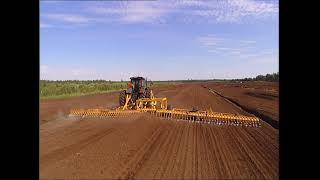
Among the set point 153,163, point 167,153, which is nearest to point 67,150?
point 167,153

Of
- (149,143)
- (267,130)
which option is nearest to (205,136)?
(149,143)

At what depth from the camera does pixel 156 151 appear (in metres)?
10.4

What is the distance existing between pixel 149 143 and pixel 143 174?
370 cm

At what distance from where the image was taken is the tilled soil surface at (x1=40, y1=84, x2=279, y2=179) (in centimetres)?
820

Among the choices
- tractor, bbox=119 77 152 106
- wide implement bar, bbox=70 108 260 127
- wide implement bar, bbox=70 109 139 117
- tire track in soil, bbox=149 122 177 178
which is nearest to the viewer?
tire track in soil, bbox=149 122 177 178

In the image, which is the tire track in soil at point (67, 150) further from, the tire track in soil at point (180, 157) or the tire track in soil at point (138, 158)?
the tire track in soil at point (180, 157)

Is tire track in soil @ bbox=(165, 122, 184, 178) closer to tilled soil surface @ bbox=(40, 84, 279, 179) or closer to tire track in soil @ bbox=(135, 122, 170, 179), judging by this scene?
tilled soil surface @ bbox=(40, 84, 279, 179)

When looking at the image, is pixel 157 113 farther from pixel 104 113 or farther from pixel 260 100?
pixel 260 100

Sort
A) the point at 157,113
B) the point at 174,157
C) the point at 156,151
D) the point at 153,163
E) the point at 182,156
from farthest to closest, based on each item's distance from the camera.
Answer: the point at 157,113
the point at 156,151
the point at 182,156
the point at 174,157
the point at 153,163

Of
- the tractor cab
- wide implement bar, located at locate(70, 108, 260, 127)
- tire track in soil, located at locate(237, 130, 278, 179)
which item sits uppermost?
the tractor cab

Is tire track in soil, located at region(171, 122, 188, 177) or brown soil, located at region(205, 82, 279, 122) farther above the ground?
brown soil, located at region(205, 82, 279, 122)

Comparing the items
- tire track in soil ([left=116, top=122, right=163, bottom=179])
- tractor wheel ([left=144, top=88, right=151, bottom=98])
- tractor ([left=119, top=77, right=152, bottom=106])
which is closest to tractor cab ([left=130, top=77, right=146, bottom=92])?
tractor ([left=119, top=77, right=152, bottom=106])
